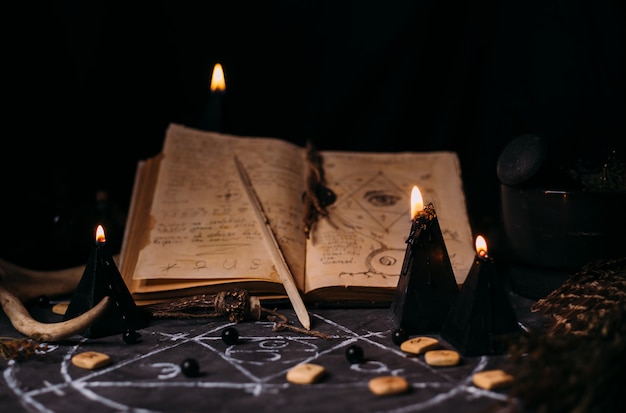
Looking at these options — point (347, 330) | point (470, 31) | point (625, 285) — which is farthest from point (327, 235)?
point (470, 31)

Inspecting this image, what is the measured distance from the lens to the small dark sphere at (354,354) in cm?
133

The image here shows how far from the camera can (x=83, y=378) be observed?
1279 mm

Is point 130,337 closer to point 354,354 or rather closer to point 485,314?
point 354,354

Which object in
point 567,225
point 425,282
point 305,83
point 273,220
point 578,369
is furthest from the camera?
point 305,83

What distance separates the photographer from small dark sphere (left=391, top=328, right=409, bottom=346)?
1.43 metres

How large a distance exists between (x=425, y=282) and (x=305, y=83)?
1168 mm

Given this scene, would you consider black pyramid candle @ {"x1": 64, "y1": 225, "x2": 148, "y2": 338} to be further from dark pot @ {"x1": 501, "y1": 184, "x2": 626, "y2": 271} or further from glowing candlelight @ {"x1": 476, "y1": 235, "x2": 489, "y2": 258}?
dark pot @ {"x1": 501, "y1": 184, "x2": 626, "y2": 271}

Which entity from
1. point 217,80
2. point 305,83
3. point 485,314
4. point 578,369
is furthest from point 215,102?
point 578,369

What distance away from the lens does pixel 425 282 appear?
148 cm

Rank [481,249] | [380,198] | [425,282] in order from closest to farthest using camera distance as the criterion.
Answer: [481,249] < [425,282] < [380,198]

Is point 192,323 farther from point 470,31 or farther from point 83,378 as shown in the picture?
point 470,31

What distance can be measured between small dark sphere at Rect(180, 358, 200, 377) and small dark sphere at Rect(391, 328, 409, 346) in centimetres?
43

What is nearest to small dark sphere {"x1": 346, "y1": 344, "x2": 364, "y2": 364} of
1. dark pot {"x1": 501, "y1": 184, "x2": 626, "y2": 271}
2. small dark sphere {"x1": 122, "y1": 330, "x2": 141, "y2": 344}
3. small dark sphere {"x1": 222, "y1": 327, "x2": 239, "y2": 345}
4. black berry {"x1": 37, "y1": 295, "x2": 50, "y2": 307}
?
small dark sphere {"x1": 222, "y1": 327, "x2": 239, "y2": 345}

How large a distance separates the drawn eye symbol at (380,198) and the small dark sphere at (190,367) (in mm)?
889
